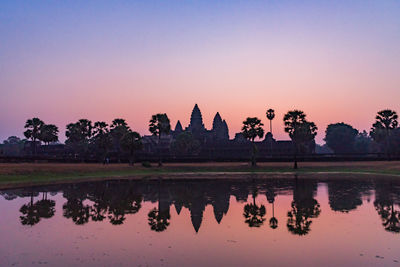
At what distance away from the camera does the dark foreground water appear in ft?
41.1

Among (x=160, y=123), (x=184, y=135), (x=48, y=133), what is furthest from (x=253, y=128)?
(x=48, y=133)

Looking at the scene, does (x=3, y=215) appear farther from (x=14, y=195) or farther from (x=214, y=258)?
(x=214, y=258)

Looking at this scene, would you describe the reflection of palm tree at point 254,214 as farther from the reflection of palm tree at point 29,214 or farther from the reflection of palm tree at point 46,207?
the reflection of palm tree at point 46,207

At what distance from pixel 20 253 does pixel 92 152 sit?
9450 centimetres

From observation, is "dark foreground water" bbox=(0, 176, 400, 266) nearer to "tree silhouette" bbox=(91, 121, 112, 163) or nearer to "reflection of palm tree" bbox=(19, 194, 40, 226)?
"reflection of palm tree" bbox=(19, 194, 40, 226)

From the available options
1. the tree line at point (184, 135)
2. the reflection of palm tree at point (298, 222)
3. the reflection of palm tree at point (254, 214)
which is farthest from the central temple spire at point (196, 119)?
the reflection of palm tree at point (298, 222)

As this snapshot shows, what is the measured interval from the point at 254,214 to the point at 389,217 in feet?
23.7

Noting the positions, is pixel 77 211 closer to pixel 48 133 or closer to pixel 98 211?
pixel 98 211

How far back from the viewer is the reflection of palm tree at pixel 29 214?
65.5 ft

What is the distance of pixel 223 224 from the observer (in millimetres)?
18719

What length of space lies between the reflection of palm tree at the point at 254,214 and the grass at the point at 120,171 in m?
28.5

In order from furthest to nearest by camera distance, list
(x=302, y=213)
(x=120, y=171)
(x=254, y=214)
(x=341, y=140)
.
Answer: (x=341, y=140) < (x=120, y=171) < (x=254, y=214) < (x=302, y=213)

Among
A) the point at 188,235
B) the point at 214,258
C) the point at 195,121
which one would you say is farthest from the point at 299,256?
the point at 195,121

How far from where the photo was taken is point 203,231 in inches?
669
